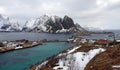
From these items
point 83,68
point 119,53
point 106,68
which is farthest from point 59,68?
point 119,53

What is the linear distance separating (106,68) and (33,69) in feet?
49.1

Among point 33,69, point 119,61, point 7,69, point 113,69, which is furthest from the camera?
point 7,69

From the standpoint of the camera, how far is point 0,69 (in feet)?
157

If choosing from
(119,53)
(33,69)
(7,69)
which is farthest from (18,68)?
(119,53)

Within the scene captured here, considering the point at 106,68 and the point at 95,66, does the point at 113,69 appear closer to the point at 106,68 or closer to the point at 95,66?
the point at 106,68

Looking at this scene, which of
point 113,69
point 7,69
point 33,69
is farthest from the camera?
point 7,69

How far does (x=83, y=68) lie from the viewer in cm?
4256

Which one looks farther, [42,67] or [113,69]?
[42,67]

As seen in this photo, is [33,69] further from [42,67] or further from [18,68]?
[18,68]

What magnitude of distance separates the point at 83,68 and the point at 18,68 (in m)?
15.0

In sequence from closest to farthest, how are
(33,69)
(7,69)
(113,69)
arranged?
(113,69) < (33,69) < (7,69)

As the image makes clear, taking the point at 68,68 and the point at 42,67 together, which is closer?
the point at 68,68

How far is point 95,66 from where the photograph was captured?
1636 inches

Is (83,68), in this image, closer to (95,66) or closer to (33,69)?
(95,66)
